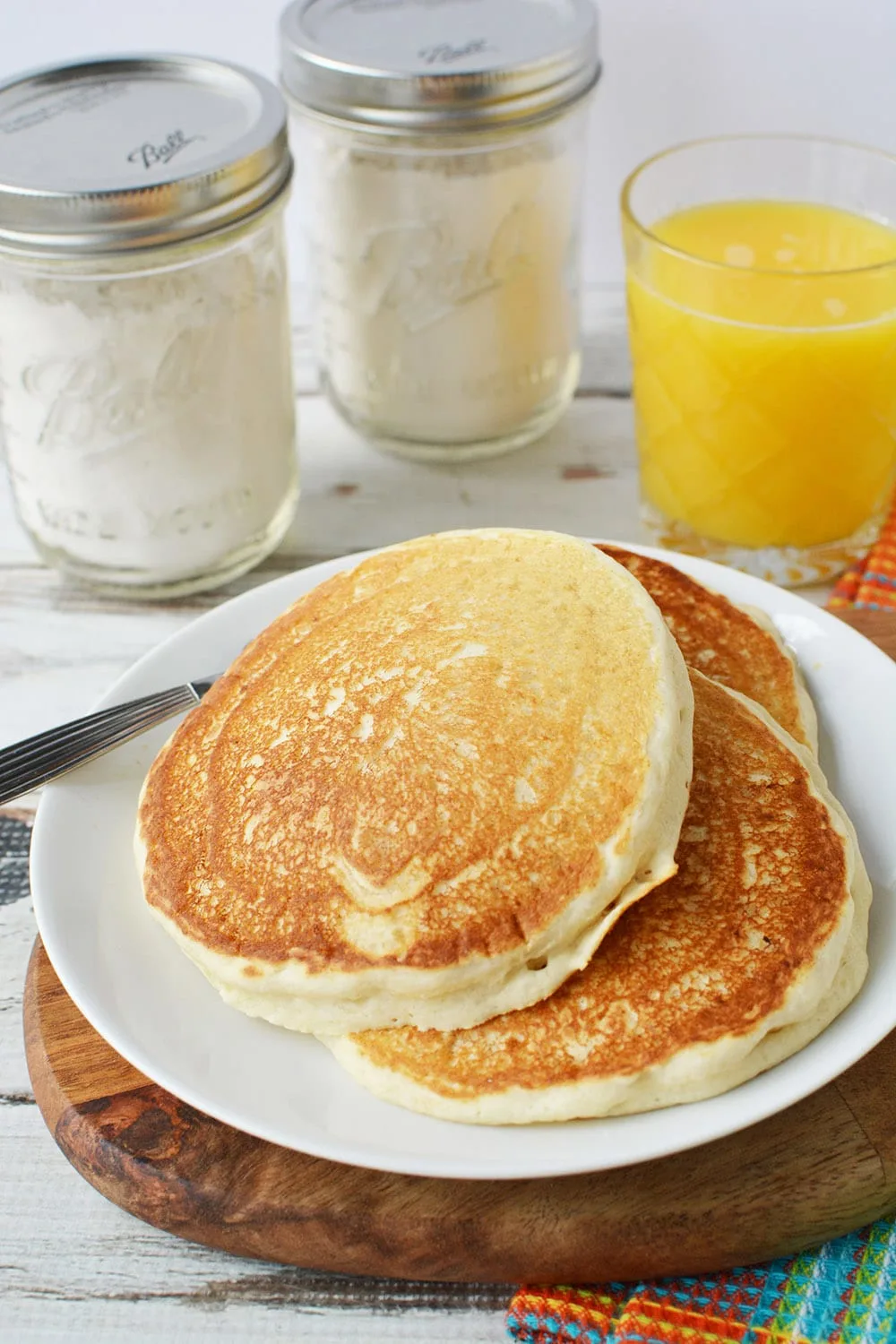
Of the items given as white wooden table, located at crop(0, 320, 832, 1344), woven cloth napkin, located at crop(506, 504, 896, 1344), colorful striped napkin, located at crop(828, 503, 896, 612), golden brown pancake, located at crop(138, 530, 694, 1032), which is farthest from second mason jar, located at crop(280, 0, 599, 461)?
woven cloth napkin, located at crop(506, 504, 896, 1344)

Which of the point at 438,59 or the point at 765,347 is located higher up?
the point at 438,59

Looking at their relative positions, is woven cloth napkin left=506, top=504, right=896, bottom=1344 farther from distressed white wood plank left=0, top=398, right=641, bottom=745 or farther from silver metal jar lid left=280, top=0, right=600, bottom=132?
silver metal jar lid left=280, top=0, right=600, bottom=132

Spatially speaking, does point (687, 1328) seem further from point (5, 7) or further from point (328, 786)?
point (5, 7)

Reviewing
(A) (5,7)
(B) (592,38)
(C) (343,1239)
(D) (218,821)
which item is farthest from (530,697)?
(A) (5,7)

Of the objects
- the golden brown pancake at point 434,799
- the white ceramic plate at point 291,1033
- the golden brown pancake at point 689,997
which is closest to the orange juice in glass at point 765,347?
the white ceramic plate at point 291,1033

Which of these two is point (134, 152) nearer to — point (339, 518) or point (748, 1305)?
point (339, 518)

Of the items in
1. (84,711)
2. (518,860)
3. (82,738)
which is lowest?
(84,711)

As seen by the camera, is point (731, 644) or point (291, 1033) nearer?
point (291, 1033)

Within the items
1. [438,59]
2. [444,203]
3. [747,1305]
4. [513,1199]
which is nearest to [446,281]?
[444,203]
